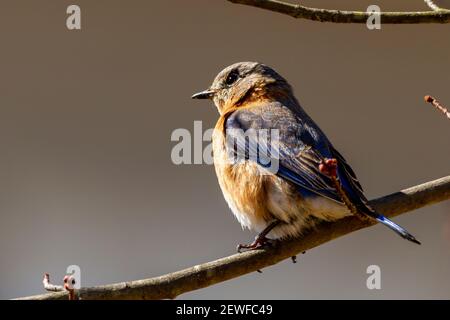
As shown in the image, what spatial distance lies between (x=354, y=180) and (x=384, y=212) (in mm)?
369

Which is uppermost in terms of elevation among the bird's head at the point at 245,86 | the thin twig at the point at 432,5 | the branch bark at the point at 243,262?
the thin twig at the point at 432,5

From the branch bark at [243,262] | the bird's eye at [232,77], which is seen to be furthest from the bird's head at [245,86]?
the branch bark at [243,262]

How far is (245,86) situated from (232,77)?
147mm

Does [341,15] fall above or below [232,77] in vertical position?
above

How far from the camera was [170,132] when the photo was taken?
6.09 metres

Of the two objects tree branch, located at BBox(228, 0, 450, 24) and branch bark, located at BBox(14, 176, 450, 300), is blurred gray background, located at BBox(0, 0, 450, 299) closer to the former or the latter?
branch bark, located at BBox(14, 176, 450, 300)

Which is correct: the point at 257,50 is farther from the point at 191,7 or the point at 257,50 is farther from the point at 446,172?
the point at 446,172

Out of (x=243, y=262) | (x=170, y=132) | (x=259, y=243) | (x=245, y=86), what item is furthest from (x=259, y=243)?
(x=170, y=132)

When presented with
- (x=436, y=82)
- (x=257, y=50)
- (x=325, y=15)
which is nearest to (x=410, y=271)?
(x=436, y=82)

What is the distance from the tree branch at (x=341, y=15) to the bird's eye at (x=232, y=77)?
5.45ft

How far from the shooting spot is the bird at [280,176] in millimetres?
4137

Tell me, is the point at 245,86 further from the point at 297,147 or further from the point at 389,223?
the point at 389,223

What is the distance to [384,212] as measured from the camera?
13.2 ft

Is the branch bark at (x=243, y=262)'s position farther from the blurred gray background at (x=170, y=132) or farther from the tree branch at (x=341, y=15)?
the blurred gray background at (x=170, y=132)
